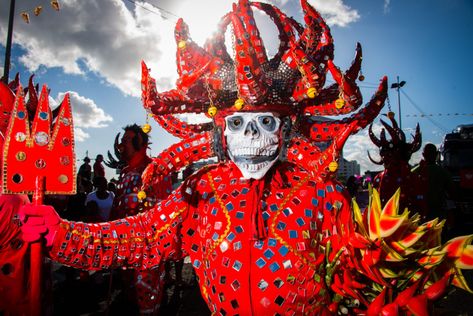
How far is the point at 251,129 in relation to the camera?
5.63 feet

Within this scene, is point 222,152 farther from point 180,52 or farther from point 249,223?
point 180,52

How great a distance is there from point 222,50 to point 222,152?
23.3 inches

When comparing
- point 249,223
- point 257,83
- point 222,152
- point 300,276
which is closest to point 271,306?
point 300,276

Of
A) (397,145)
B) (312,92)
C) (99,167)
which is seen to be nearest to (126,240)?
(312,92)

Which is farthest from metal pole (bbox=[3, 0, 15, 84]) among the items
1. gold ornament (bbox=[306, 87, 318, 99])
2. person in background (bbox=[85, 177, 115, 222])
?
gold ornament (bbox=[306, 87, 318, 99])

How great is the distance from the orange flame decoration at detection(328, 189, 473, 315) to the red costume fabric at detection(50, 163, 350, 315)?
0.17 metres

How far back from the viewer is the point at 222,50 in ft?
6.45

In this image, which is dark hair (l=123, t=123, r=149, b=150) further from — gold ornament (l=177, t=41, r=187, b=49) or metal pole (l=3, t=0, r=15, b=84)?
metal pole (l=3, t=0, r=15, b=84)

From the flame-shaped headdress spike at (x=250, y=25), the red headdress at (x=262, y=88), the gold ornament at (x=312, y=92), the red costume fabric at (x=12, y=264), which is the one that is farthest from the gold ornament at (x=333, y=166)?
the red costume fabric at (x=12, y=264)

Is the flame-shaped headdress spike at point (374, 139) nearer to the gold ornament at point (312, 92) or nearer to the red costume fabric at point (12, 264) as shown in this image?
the gold ornament at point (312, 92)

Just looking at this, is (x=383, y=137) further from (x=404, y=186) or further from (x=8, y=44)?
(x=8, y=44)

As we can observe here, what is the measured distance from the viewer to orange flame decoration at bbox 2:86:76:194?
1498 mm

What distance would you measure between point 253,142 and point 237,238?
461mm

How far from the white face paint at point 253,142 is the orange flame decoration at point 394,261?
0.48 metres
